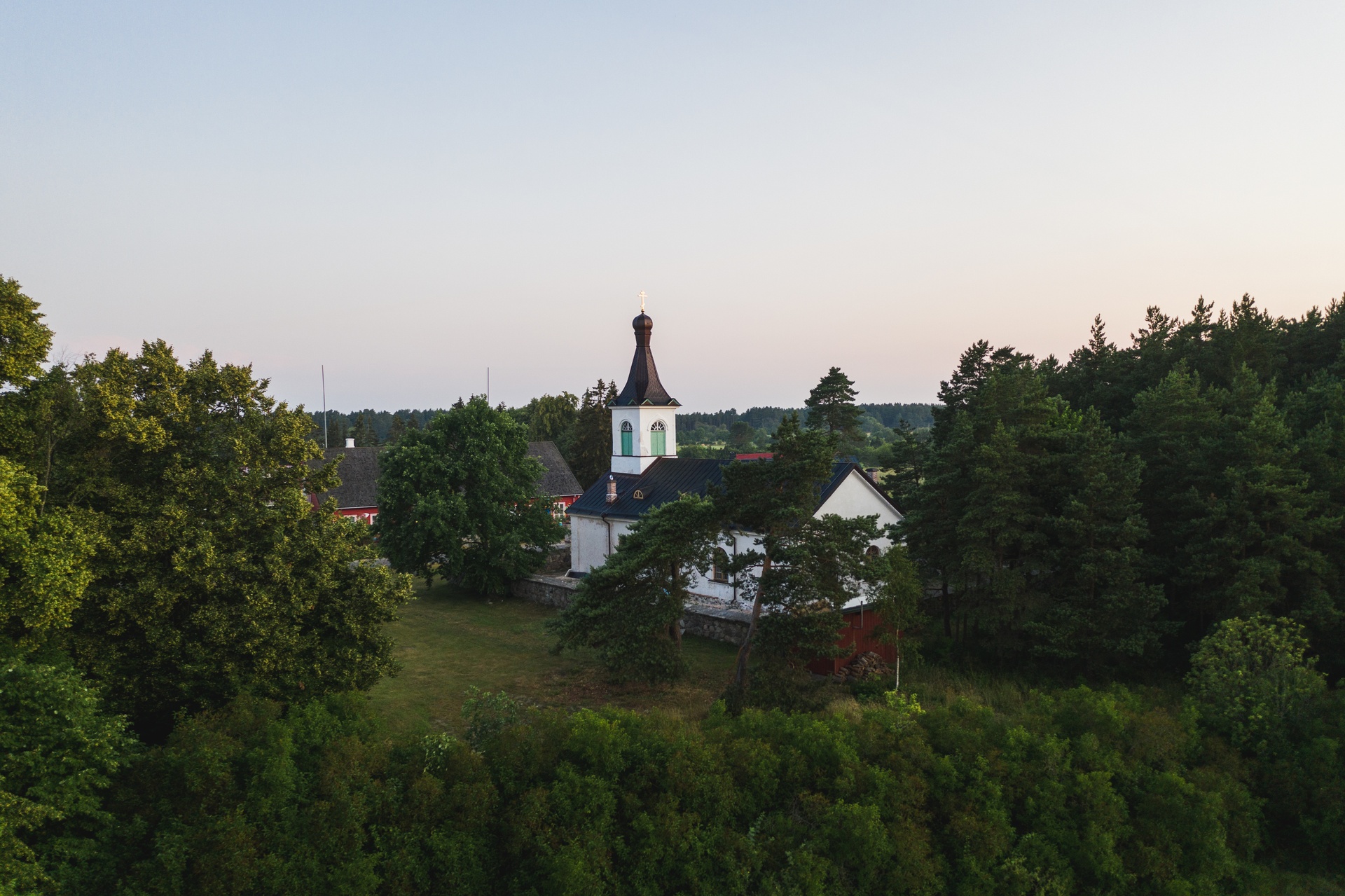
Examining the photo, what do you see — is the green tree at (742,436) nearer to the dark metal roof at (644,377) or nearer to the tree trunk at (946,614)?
the dark metal roof at (644,377)

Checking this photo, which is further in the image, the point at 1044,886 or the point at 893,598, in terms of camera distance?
the point at 893,598

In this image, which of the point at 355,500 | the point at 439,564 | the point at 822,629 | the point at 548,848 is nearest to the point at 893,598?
the point at 822,629

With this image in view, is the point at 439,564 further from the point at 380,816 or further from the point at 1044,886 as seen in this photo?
the point at 1044,886

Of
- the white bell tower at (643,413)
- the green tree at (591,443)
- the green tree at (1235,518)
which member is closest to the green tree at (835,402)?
the green tree at (591,443)

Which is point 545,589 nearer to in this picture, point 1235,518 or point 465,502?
point 465,502

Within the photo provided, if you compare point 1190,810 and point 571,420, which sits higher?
point 571,420

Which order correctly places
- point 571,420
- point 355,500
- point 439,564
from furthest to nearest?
1. point 571,420
2. point 355,500
3. point 439,564
